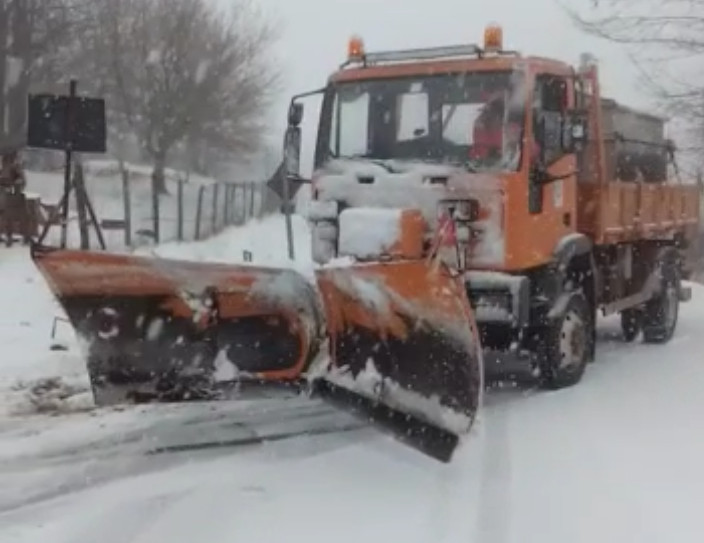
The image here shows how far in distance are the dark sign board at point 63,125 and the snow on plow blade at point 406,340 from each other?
562cm

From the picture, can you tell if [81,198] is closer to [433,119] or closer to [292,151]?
[292,151]

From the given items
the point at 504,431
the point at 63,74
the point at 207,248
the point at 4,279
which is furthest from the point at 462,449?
the point at 63,74

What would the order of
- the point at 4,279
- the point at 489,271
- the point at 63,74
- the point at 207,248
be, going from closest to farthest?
the point at 489,271
the point at 4,279
the point at 207,248
the point at 63,74

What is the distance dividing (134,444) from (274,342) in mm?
1159

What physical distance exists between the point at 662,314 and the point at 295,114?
539 cm

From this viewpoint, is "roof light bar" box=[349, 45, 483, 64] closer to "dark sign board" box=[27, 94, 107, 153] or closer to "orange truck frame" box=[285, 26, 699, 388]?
"orange truck frame" box=[285, 26, 699, 388]

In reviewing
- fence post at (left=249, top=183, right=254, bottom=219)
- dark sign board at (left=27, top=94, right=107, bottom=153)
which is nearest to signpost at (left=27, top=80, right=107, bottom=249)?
dark sign board at (left=27, top=94, right=107, bottom=153)

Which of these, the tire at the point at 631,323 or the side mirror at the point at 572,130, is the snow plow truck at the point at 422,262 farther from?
the tire at the point at 631,323

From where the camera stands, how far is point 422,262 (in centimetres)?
653

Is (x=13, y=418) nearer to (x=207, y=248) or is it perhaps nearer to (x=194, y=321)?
(x=194, y=321)

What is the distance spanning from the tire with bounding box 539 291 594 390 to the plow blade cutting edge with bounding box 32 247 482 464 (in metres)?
2.69

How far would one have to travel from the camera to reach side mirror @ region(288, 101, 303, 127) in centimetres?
912

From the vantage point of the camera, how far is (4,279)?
51.2 feet

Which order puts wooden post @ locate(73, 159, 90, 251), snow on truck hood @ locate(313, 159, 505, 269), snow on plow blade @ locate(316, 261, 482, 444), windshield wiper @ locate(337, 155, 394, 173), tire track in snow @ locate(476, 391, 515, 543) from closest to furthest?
1. tire track in snow @ locate(476, 391, 515, 543)
2. snow on plow blade @ locate(316, 261, 482, 444)
3. snow on truck hood @ locate(313, 159, 505, 269)
4. windshield wiper @ locate(337, 155, 394, 173)
5. wooden post @ locate(73, 159, 90, 251)
